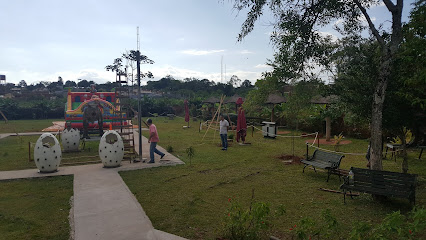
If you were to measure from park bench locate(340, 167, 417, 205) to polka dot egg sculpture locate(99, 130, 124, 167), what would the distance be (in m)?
7.28

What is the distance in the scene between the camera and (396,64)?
7508 millimetres

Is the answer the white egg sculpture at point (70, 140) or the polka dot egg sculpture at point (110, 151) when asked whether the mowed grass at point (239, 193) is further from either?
the white egg sculpture at point (70, 140)

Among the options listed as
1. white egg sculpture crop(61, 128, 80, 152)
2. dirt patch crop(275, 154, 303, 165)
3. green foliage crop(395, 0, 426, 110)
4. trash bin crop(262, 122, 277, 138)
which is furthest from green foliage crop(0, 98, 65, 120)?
green foliage crop(395, 0, 426, 110)

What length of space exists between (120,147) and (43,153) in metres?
2.36

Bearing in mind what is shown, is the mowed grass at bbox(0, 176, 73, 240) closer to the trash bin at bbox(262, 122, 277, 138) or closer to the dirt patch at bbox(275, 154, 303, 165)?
the dirt patch at bbox(275, 154, 303, 165)

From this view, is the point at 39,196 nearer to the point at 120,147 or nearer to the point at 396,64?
the point at 120,147

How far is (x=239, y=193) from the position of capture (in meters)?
7.92

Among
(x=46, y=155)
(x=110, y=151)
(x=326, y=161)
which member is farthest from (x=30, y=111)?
(x=326, y=161)

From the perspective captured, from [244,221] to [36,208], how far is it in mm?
4741

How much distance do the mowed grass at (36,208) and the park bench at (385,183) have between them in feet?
20.0

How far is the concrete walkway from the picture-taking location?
5496 mm

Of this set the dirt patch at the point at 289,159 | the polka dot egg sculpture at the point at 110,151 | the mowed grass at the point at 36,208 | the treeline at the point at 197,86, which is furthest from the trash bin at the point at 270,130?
the treeline at the point at 197,86

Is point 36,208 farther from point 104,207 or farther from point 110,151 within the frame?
point 110,151

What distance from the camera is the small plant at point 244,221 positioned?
4.75m
